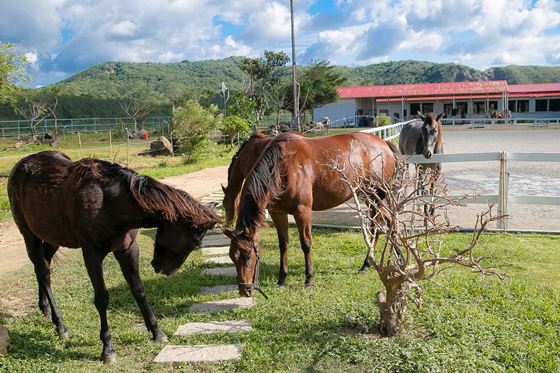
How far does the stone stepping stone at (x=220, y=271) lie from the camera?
20.0ft

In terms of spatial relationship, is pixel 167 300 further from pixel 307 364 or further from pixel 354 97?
pixel 354 97

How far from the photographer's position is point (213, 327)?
14.5 feet

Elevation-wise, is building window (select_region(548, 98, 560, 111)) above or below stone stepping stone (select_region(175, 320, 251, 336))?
above

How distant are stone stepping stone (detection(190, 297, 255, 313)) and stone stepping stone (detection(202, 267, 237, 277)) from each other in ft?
3.17

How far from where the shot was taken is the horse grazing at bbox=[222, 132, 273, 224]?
21.2 feet

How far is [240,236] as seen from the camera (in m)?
4.51

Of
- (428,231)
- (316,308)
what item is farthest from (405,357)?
(316,308)

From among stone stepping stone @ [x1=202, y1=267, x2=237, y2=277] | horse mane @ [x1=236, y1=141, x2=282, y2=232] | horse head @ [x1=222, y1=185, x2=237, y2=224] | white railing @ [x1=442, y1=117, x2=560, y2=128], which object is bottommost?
stone stepping stone @ [x1=202, y1=267, x2=237, y2=277]

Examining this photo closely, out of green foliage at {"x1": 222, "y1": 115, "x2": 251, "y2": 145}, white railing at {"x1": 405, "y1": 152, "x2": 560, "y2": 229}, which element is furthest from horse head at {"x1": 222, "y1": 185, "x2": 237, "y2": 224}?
green foliage at {"x1": 222, "y1": 115, "x2": 251, "y2": 145}

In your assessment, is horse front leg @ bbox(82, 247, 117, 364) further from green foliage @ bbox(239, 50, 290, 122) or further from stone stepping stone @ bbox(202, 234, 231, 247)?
green foliage @ bbox(239, 50, 290, 122)

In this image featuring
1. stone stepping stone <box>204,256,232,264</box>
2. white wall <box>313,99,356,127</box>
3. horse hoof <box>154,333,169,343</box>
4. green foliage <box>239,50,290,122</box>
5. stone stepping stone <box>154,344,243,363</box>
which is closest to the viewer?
stone stepping stone <box>154,344,243,363</box>

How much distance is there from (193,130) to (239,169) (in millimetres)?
14257

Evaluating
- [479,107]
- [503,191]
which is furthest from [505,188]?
[479,107]

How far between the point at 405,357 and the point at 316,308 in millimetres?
1291
